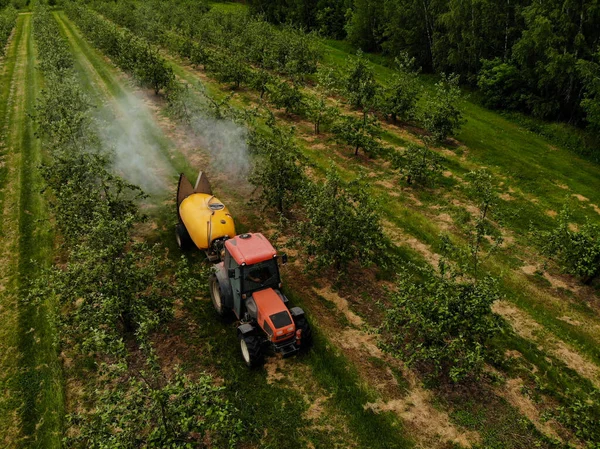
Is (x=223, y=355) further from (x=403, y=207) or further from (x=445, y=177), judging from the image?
(x=445, y=177)

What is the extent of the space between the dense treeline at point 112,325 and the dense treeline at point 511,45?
2550 cm

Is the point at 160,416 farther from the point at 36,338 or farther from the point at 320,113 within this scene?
the point at 320,113

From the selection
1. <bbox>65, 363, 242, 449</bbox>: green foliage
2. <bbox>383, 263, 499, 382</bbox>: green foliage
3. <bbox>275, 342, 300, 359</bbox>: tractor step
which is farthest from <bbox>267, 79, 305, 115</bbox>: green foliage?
<bbox>65, 363, 242, 449</bbox>: green foliage

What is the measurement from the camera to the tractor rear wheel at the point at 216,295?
13.5m

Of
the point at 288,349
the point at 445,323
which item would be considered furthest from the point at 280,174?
the point at 445,323

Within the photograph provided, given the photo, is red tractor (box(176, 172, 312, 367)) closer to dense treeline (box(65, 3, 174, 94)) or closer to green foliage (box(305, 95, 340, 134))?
green foliage (box(305, 95, 340, 134))

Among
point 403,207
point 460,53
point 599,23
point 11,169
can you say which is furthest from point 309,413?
point 460,53

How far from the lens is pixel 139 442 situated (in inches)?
312

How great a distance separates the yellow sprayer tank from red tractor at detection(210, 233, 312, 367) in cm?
225

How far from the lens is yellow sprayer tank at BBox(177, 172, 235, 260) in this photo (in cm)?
1513

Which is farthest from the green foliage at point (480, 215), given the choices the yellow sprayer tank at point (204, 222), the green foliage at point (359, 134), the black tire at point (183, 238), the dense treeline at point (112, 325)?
the black tire at point (183, 238)

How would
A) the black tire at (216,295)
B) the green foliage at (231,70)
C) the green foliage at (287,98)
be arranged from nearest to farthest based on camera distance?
the black tire at (216,295)
the green foliage at (287,98)
the green foliage at (231,70)

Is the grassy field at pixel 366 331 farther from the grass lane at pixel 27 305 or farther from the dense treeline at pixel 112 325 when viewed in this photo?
the dense treeline at pixel 112 325

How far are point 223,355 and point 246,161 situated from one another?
13174mm
